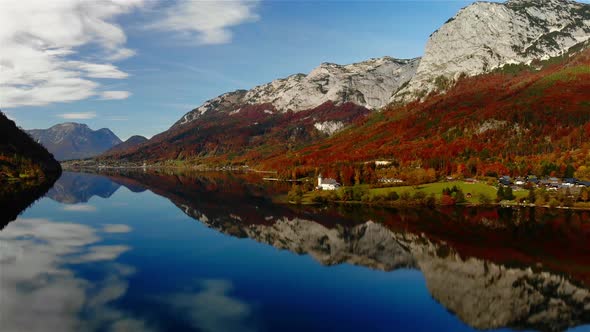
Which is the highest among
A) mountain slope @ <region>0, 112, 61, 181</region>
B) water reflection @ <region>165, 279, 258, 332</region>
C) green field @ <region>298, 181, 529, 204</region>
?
mountain slope @ <region>0, 112, 61, 181</region>

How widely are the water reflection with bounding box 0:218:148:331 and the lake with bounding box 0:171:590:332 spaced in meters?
0.18

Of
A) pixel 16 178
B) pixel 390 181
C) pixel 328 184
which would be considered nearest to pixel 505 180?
pixel 390 181

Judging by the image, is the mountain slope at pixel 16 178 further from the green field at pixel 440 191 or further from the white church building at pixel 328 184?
the white church building at pixel 328 184

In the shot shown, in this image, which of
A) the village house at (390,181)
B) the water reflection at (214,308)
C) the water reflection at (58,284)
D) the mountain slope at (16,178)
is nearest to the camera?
the water reflection at (214,308)

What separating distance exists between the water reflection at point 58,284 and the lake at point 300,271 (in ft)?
0.60

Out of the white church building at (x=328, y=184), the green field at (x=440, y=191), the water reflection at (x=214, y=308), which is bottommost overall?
the water reflection at (x=214, y=308)

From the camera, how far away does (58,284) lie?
170ft

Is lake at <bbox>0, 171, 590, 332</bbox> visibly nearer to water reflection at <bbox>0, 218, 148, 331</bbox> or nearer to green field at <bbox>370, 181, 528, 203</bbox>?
water reflection at <bbox>0, 218, 148, 331</bbox>

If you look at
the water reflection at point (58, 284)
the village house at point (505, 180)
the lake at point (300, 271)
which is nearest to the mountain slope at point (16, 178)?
the lake at point (300, 271)

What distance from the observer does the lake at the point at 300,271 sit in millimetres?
43156

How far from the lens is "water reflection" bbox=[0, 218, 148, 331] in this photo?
41375 mm

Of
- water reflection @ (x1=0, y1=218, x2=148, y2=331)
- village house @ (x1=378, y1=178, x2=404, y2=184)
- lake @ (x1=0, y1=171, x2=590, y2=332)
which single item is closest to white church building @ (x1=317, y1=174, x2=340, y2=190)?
village house @ (x1=378, y1=178, x2=404, y2=184)

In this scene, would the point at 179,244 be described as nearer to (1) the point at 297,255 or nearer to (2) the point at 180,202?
(1) the point at 297,255

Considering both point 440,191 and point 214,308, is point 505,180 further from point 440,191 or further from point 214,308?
point 214,308
